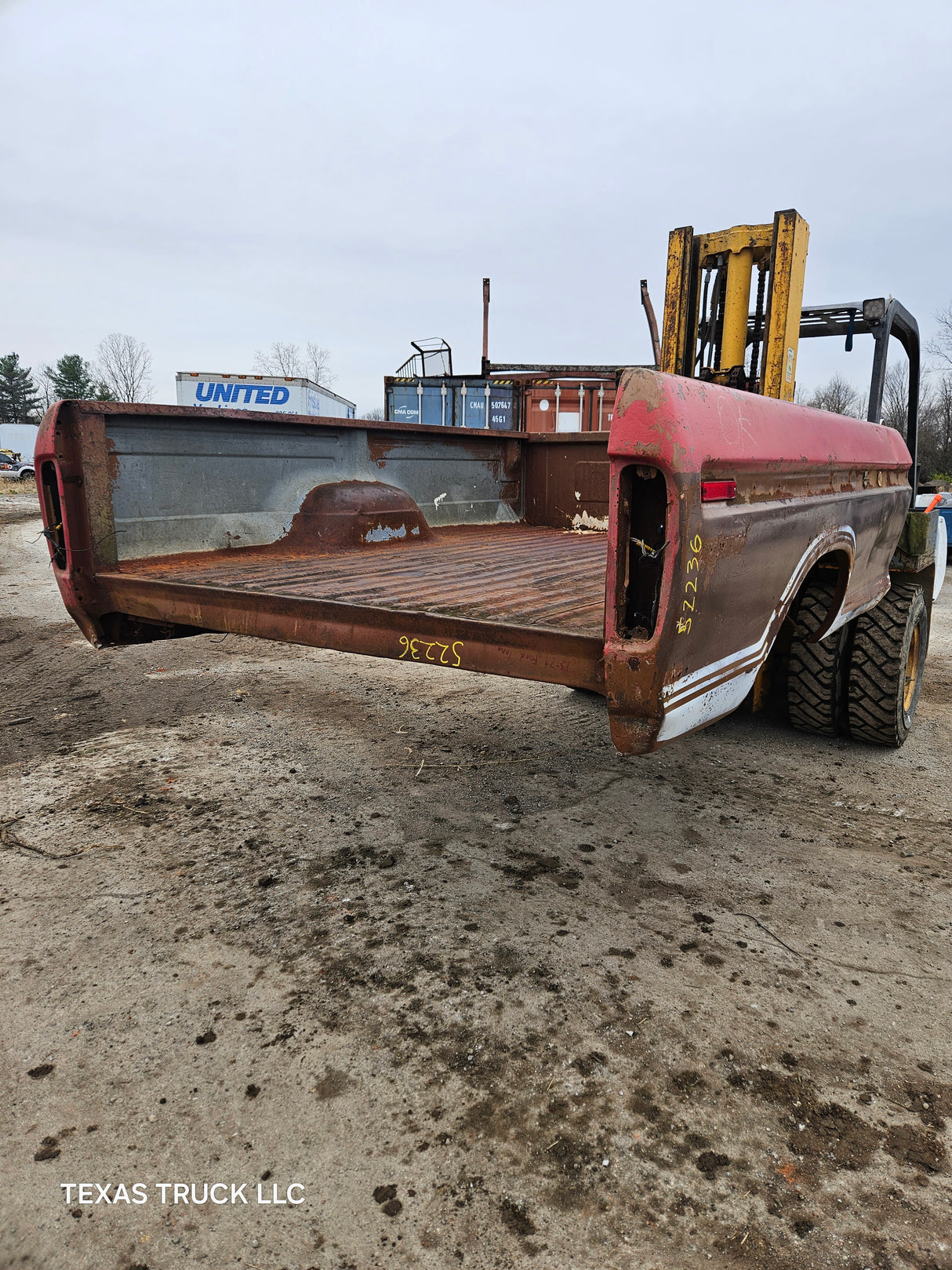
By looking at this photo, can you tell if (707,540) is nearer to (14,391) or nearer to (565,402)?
(565,402)

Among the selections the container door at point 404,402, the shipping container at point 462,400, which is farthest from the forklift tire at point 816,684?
the container door at point 404,402

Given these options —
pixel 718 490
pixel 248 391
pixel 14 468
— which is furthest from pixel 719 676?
pixel 14 468

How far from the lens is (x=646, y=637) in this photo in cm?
210

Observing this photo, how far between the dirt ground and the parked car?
109ft

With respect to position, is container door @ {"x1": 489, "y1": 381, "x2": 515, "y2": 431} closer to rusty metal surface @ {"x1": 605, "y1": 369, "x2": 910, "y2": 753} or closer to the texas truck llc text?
rusty metal surface @ {"x1": 605, "y1": 369, "x2": 910, "y2": 753}

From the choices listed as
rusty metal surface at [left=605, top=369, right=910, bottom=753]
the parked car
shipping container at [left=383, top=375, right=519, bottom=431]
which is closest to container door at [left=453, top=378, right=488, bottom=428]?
shipping container at [left=383, top=375, right=519, bottom=431]

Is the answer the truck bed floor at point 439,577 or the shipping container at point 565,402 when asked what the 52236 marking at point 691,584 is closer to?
the truck bed floor at point 439,577

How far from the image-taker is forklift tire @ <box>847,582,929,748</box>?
4.09 meters

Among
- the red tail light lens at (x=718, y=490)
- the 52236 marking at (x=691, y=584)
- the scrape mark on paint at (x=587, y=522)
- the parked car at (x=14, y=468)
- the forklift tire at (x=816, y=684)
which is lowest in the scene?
the forklift tire at (x=816, y=684)

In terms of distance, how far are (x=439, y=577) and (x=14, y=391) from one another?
235ft

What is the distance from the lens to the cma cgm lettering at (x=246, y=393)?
18719mm

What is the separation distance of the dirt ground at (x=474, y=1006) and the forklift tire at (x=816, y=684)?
219 millimetres

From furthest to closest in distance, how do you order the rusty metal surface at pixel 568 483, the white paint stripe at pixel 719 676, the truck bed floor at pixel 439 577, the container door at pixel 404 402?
the container door at pixel 404 402 < the rusty metal surface at pixel 568 483 < the truck bed floor at pixel 439 577 < the white paint stripe at pixel 719 676

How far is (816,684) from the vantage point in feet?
14.0
